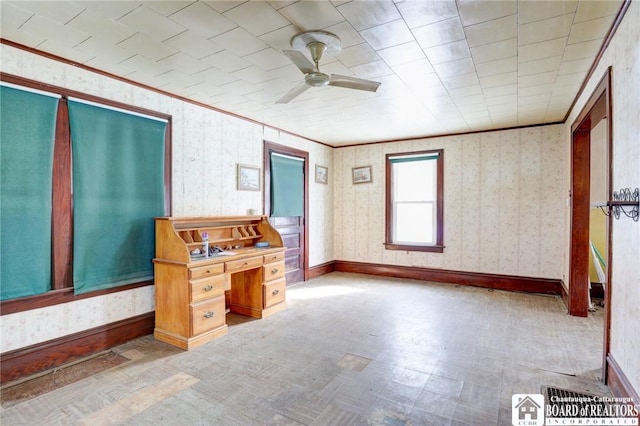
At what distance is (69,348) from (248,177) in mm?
2795

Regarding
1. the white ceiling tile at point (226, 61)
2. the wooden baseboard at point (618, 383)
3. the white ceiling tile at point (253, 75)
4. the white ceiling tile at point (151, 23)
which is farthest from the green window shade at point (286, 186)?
the wooden baseboard at point (618, 383)

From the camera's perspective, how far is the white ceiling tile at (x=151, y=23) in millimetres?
2209

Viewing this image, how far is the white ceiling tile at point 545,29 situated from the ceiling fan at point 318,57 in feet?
3.61

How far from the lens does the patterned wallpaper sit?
5.09 m

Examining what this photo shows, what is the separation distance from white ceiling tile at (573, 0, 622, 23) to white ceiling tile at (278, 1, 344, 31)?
5.04ft

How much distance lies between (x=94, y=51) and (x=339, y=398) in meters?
3.32

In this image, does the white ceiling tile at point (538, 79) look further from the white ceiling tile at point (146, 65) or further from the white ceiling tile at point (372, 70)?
the white ceiling tile at point (146, 65)

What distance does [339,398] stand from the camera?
2.37 meters

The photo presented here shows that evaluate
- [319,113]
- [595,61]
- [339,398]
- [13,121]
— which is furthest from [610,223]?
[13,121]

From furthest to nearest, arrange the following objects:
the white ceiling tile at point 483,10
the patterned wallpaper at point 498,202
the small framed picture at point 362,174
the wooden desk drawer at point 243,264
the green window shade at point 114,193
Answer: the small framed picture at point 362,174 → the patterned wallpaper at point 498,202 → the wooden desk drawer at point 243,264 → the green window shade at point 114,193 → the white ceiling tile at point 483,10

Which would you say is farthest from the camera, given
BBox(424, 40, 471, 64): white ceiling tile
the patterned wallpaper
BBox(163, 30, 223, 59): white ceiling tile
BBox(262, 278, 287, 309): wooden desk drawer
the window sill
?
the window sill

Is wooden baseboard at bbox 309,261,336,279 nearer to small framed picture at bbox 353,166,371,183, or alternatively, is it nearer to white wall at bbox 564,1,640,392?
small framed picture at bbox 353,166,371,183

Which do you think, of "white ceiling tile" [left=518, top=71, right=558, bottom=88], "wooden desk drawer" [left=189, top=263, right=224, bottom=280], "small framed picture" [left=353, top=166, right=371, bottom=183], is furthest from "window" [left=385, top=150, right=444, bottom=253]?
"wooden desk drawer" [left=189, top=263, right=224, bottom=280]

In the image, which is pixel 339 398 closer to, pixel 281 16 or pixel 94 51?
pixel 281 16
